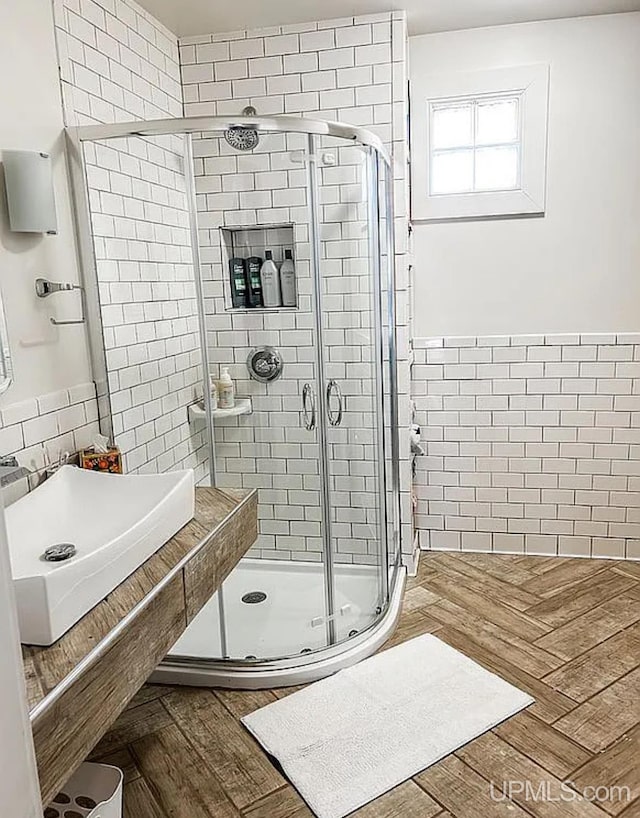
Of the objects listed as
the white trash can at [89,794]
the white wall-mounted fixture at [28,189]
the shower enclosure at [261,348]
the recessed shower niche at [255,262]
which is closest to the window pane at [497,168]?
the shower enclosure at [261,348]

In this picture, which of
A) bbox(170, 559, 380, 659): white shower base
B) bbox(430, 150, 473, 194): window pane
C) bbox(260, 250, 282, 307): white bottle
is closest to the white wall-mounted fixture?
bbox(260, 250, 282, 307): white bottle

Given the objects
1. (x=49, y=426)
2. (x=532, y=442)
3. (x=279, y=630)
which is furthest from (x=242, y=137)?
(x=532, y=442)

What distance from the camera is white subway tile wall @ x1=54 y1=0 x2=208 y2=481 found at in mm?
2369

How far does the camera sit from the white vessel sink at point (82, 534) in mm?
1325

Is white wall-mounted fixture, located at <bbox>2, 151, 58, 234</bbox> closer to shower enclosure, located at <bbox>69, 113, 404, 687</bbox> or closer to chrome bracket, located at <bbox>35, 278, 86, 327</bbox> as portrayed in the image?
chrome bracket, located at <bbox>35, 278, 86, 327</bbox>

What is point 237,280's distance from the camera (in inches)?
102

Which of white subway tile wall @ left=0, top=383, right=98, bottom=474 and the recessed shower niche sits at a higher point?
the recessed shower niche

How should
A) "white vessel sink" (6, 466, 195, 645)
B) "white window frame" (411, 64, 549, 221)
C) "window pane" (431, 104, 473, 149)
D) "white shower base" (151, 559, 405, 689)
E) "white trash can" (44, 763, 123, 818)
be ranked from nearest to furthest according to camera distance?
1. "white vessel sink" (6, 466, 195, 645)
2. "white trash can" (44, 763, 123, 818)
3. "white shower base" (151, 559, 405, 689)
4. "white window frame" (411, 64, 549, 221)
5. "window pane" (431, 104, 473, 149)

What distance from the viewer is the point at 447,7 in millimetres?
2830

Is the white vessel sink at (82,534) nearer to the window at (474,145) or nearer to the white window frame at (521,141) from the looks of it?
the white window frame at (521,141)

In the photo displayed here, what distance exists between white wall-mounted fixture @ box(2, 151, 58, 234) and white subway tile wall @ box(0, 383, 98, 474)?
559mm

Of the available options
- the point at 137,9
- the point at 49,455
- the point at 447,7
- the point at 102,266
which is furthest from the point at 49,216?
the point at 447,7

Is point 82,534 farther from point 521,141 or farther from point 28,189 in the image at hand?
point 521,141

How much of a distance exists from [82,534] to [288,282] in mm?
1271
